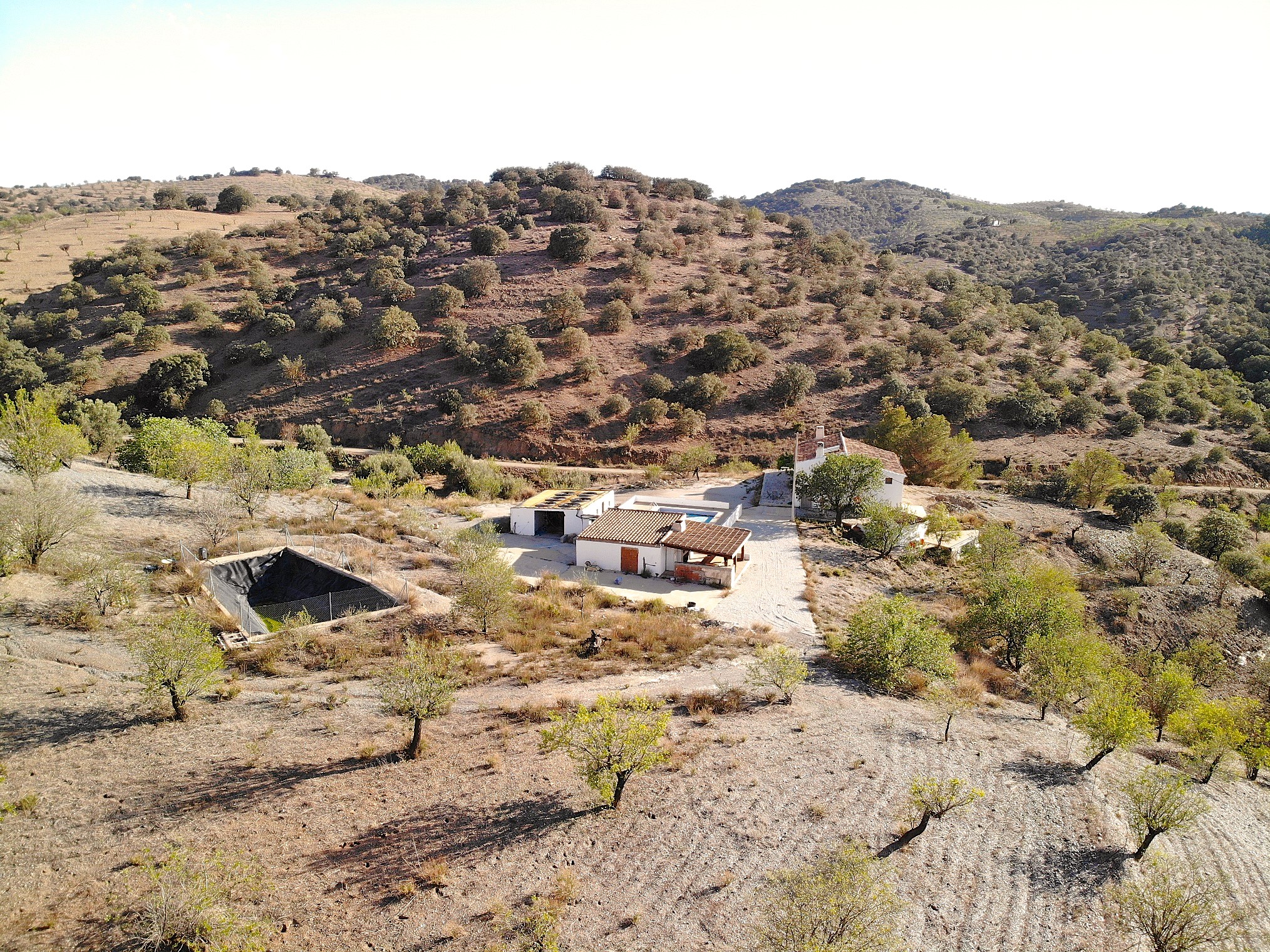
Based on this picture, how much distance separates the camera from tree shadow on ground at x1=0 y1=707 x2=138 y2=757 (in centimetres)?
1159

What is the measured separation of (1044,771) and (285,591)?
23.5 m

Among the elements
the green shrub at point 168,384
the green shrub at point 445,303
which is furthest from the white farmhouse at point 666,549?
the green shrub at point 168,384

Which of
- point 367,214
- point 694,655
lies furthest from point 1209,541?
point 367,214

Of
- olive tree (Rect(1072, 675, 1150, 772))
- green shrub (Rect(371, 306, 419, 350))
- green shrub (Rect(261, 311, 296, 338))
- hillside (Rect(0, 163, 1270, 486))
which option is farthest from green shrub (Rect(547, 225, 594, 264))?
olive tree (Rect(1072, 675, 1150, 772))

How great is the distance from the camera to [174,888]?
840 centimetres

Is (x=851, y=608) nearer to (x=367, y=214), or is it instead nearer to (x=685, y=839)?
(x=685, y=839)

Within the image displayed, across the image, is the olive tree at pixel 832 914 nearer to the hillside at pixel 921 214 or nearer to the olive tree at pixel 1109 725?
the olive tree at pixel 1109 725

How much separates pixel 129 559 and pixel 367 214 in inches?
2820

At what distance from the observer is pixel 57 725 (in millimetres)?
12156

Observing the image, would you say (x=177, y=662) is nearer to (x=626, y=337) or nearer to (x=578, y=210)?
(x=626, y=337)

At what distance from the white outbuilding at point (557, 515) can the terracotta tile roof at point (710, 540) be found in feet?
17.1

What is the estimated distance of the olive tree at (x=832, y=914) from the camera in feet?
25.2

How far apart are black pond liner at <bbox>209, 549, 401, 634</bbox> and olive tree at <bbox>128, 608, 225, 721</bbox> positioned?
5.48m

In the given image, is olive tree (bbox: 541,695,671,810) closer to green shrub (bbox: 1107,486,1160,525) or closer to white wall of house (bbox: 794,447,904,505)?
white wall of house (bbox: 794,447,904,505)
